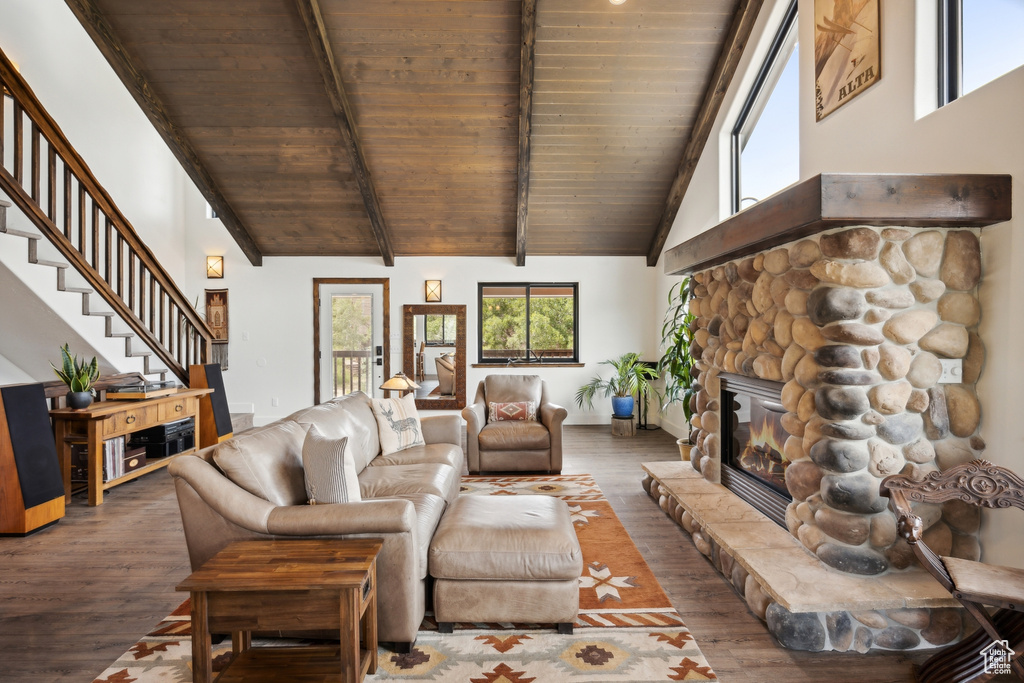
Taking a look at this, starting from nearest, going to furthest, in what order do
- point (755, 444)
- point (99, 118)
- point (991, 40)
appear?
point (991, 40) < point (755, 444) < point (99, 118)

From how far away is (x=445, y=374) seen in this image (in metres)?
7.32

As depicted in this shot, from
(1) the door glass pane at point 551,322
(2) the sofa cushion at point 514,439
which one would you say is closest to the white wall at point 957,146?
(2) the sofa cushion at point 514,439

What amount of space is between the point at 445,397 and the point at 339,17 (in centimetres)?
456

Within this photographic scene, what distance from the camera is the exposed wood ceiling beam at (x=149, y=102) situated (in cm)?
439

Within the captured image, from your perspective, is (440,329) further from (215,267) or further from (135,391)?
(135,391)

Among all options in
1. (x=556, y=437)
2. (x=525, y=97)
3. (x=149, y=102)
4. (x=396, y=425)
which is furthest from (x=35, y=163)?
(x=556, y=437)

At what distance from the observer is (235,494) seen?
2.08m

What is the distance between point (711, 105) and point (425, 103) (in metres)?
2.74

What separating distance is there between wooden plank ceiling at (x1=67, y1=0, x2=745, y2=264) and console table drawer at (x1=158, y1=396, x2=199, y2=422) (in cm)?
239

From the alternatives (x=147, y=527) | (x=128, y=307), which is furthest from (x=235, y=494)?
(x=128, y=307)

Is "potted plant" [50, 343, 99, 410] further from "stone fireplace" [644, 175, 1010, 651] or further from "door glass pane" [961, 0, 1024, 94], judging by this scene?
"door glass pane" [961, 0, 1024, 94]

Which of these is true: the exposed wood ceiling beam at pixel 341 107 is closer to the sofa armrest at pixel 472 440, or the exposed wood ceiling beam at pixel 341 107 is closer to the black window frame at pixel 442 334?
the black window frame at pixel 442 334

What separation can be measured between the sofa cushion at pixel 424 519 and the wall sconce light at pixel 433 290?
4606mm

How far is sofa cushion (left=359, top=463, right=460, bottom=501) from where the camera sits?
9.43ft
